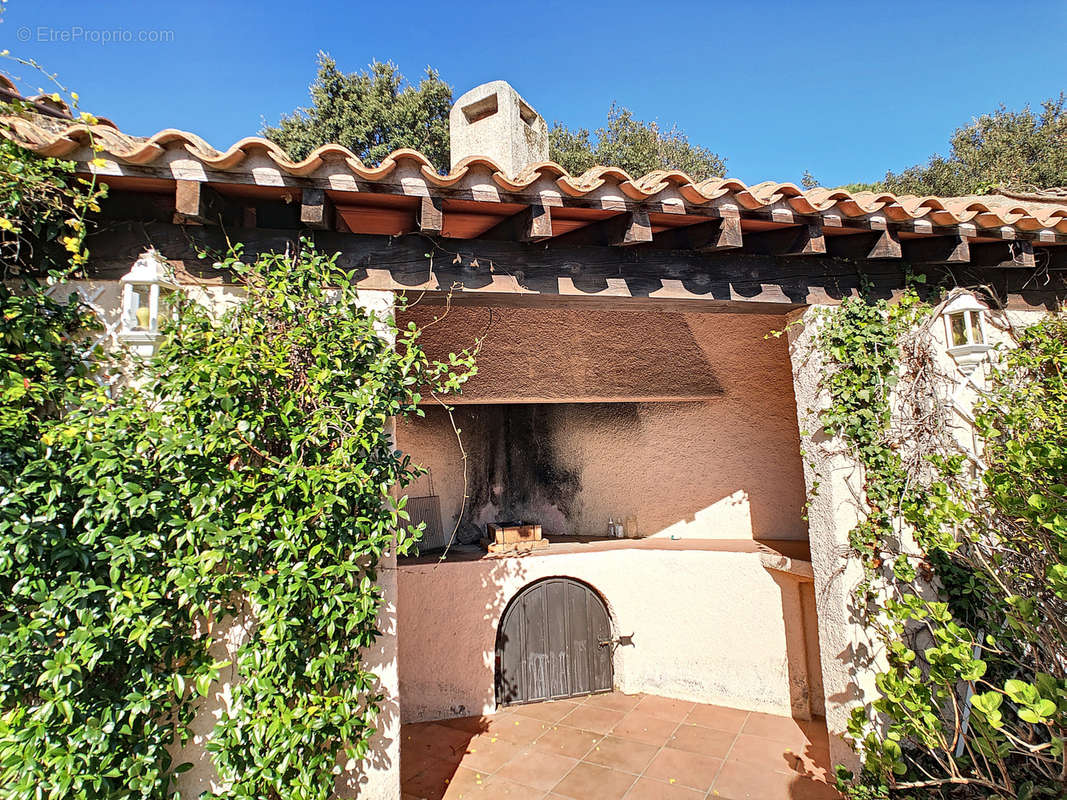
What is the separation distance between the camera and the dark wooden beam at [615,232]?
3.15 metres

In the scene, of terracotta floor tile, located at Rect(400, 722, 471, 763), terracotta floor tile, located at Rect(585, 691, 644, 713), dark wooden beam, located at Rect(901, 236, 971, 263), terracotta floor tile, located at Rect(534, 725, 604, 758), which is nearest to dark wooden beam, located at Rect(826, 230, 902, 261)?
dark wooden beam, located at Rect(901, 236, 971, 263)

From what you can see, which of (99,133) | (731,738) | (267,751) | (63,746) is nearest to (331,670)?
(267,751)

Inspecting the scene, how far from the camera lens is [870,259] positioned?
12.2 feet

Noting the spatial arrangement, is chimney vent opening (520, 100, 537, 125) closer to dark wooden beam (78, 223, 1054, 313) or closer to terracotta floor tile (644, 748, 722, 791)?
dark wooden beam (78, 223, 1054, 313)

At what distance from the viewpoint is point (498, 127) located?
612cm

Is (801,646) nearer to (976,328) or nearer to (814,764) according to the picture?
(814,764)

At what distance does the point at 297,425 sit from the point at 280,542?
579 mm

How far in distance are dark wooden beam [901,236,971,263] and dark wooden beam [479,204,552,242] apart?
2.60m

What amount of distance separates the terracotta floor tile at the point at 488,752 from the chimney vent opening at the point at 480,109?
650cm

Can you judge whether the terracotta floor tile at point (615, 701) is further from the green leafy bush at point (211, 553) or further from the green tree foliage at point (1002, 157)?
the green tree foliage at point (1002, 157)

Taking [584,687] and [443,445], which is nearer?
[584,687]

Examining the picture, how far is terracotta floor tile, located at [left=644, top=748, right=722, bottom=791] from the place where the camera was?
163 inches

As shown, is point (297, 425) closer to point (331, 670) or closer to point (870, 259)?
point (331, 670)

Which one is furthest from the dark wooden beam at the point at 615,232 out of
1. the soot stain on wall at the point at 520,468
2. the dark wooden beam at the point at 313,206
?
the soot stain on wall at the point at 520,468
